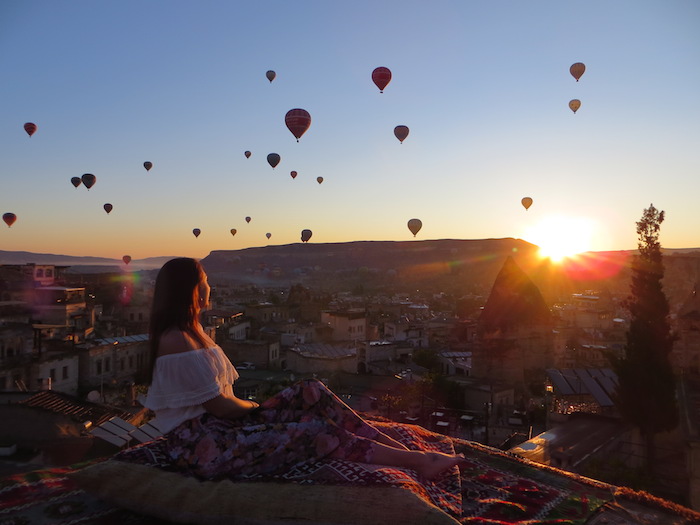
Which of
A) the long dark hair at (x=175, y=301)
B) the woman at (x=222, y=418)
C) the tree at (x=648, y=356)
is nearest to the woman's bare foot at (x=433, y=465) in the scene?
the woman at (x=222, y=418)

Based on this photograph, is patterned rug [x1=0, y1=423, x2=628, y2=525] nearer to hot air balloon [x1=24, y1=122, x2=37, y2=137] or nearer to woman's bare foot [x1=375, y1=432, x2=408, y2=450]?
woman's bare foot [x1=375, y1=432, x2=408, y2=450]

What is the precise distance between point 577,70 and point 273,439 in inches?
1067

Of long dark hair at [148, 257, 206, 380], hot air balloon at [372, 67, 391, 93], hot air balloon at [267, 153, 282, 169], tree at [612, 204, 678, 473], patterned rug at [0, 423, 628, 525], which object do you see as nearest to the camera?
patterned rug at [0, 423, 628, 525]

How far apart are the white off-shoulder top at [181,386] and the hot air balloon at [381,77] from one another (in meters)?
23.0

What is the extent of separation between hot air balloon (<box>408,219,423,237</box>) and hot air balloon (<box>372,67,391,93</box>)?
11020 millimetres

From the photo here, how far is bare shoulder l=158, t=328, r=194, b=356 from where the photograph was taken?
9.72 feet

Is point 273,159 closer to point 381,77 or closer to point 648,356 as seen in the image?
point 381,77

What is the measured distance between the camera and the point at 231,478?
2744 millimetres

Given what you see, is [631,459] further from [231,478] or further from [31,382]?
[31,382]

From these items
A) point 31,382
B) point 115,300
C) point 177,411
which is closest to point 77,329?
point 31,382

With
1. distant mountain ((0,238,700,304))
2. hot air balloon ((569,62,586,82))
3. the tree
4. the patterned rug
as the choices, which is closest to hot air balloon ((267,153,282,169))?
hot air balloon ((569,62,586,82))

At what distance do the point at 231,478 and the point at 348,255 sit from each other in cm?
12804

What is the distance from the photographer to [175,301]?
3.06 m

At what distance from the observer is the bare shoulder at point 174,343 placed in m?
2.96
